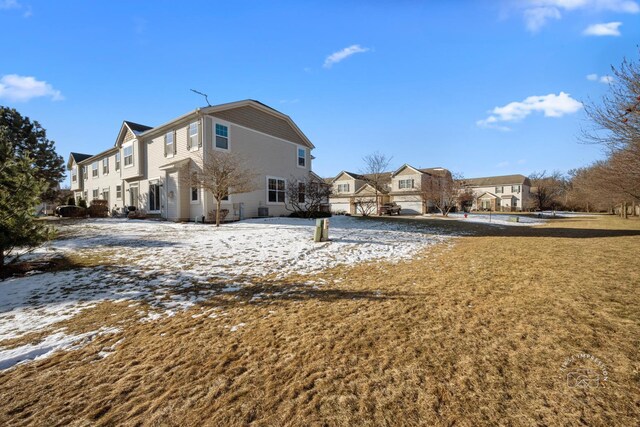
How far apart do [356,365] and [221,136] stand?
54.7 feet

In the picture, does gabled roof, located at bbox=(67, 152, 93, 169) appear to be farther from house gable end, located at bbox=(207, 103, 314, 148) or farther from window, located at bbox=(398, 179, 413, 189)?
window, located at bbox=(398, 179, 413, 189)

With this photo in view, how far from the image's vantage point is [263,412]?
2.22 meters

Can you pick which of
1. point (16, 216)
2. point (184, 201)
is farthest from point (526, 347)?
point (184, 201)

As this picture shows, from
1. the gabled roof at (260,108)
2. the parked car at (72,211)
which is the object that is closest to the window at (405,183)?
the gabled roof at (260,108)

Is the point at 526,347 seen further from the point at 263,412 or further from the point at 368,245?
the point at 368,245

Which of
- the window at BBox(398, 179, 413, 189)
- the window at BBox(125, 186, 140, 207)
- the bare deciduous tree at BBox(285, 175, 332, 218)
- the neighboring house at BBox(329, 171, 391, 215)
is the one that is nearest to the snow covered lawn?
the bare deciduous tree at BBox(285, 175, 332, 218)

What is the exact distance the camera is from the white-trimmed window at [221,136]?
1669cm

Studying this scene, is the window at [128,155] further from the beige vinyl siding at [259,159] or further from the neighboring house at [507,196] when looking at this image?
the neighboring house at [507,196]

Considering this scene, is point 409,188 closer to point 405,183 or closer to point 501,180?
point 405,183

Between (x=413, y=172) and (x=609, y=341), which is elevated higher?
(x=413, y=172)

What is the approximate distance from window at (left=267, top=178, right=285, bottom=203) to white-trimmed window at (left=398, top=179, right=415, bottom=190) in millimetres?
28963

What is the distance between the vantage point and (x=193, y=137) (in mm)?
16844

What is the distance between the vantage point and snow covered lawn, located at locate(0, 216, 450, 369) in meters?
4.30

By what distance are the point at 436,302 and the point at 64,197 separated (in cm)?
4214
